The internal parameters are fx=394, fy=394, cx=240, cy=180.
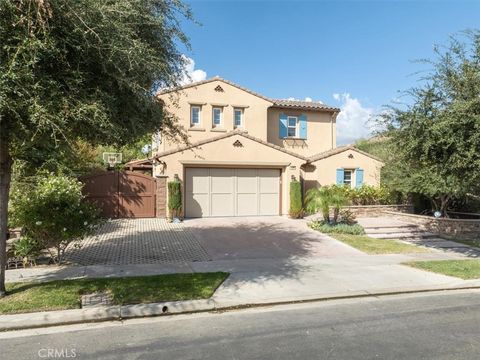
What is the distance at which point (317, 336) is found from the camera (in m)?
5.28

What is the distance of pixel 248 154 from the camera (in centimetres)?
1823

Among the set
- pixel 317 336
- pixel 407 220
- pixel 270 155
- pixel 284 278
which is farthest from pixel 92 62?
pixel 407 220

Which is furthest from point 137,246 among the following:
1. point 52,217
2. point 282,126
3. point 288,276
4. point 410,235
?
point 282,126

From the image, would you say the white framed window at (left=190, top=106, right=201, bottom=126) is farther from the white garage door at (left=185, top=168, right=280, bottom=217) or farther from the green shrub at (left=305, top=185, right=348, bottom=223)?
the green shrub at (left=305, top=185, right=348, bottom=223)

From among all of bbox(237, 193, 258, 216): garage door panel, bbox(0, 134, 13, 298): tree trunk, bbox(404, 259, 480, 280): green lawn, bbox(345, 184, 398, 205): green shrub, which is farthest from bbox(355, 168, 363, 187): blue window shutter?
bbox(0, 134, 13, 298): tree trunk

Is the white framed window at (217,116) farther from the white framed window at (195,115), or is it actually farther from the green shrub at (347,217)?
the green shrub at (347,217)

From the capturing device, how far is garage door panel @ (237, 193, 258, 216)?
1834 centimetres

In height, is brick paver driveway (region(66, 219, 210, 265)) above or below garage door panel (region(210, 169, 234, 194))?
below

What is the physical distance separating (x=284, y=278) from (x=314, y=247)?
3950 mm

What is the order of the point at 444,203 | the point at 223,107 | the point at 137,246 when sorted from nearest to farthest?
the point at 137,246
the point at 444,203
the point at 223,107

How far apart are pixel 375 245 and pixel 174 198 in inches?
321

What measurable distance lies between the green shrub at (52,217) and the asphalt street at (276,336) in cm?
396

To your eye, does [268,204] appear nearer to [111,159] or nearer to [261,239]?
[261,239]

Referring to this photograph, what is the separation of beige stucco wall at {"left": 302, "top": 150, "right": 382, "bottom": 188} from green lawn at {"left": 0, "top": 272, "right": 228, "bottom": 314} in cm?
1315
